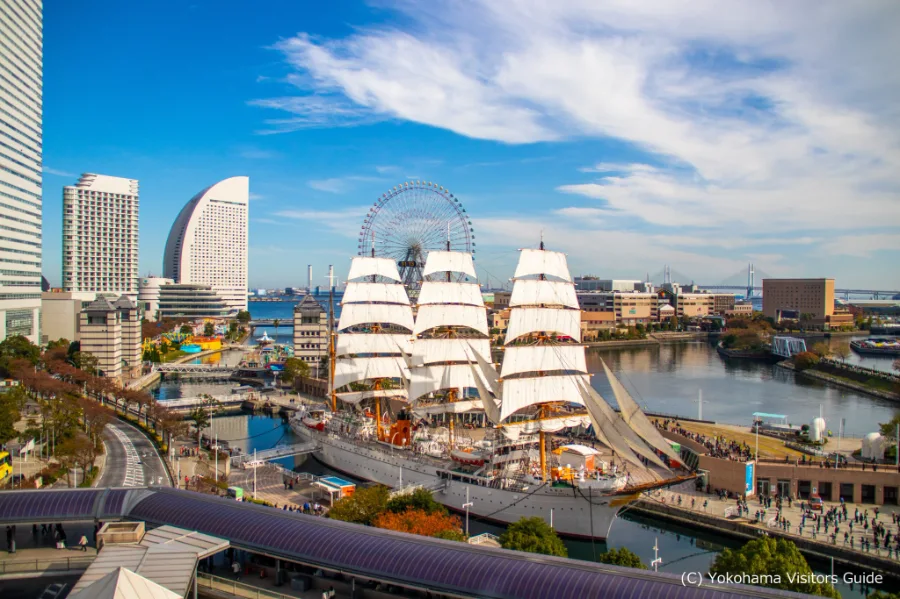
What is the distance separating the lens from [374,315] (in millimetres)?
46406

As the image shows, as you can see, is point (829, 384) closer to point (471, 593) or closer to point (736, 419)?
point (736, 419)

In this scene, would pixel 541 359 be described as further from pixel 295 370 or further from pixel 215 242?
pixel 215 242

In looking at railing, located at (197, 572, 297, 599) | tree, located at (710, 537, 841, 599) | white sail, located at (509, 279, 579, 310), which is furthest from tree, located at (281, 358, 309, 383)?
tree, located at (710, 537, 841, 599)

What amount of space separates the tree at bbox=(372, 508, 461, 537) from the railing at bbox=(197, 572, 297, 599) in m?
5.39

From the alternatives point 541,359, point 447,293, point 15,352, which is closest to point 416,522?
point 541,359

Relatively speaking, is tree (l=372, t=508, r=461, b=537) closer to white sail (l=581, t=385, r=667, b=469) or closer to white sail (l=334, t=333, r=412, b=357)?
white sail (l=581, t=385, r=667, b=469)

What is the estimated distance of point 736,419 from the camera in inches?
1946

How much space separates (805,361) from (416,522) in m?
70.0

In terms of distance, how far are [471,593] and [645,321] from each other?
12481 centimetres

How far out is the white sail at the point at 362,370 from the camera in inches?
1756

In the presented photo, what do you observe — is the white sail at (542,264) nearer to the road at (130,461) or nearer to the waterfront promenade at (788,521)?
the waterfront promenade at (788,521)

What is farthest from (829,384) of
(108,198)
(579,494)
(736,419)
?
(108,198)

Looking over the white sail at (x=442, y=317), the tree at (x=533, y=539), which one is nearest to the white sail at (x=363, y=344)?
the white sail at (x=442, y=317)

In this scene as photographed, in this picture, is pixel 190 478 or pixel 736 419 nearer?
pixel 190 478
